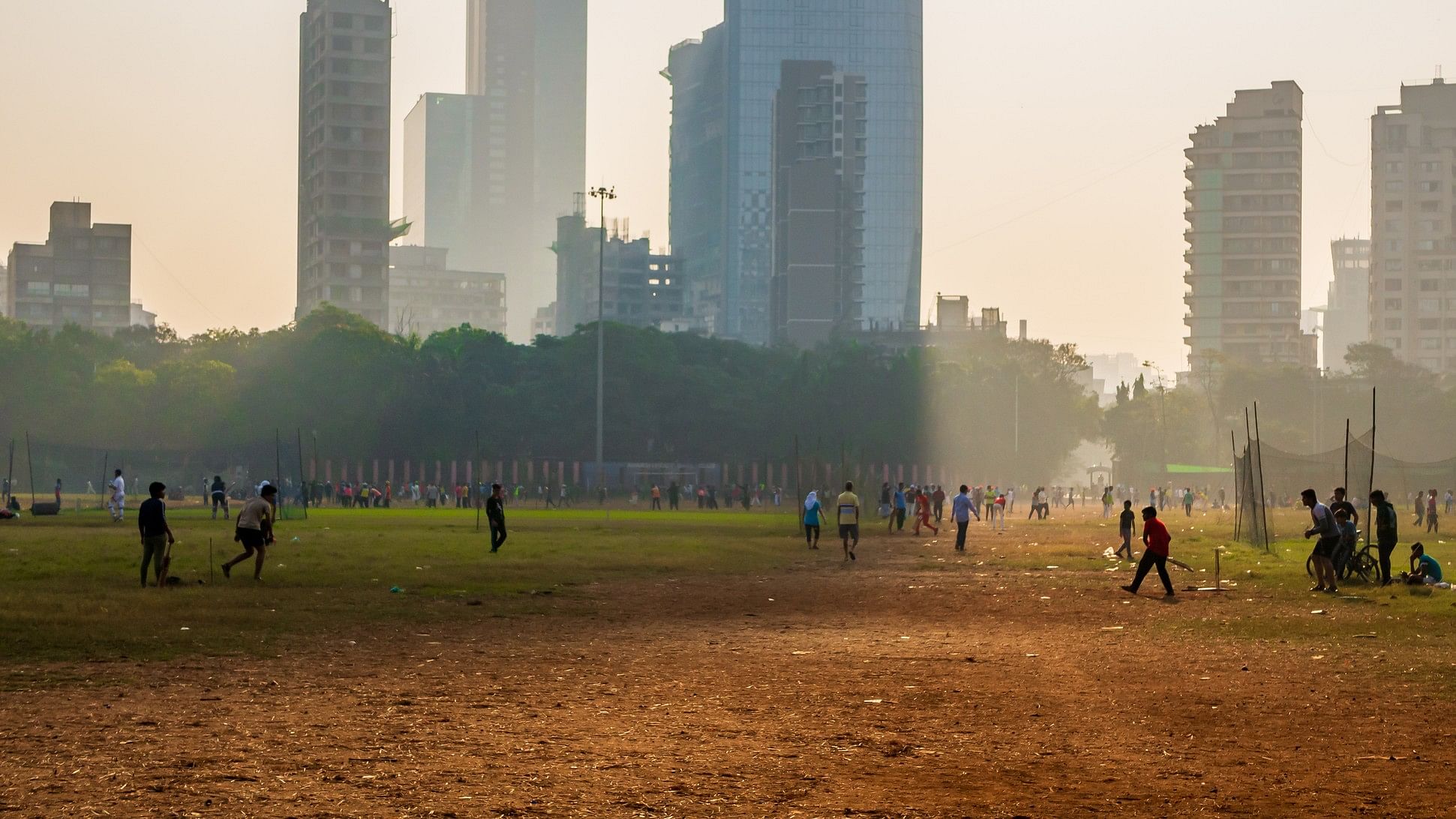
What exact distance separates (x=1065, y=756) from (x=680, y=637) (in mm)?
9170

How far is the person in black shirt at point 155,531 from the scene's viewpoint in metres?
26.1

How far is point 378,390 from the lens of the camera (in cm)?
11069

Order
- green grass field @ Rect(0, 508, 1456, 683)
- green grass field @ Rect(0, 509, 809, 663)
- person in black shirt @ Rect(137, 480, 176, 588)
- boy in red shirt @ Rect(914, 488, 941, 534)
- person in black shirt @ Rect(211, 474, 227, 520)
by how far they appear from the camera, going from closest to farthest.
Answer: green grass field @ Rect(0, 509, 809, 663), green grass field @ Rect(0, 508, 1456, 683), person in black shirt @ Rect(137, 480, 176, 588), boy in red shirt @ Rect(914, 488, 941, 534), person in black shirt @ Rect(211, 474, 227, 520)

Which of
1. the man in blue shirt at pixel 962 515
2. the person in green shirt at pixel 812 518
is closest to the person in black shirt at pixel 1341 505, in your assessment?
the man in blue shirt at pixel 962 515

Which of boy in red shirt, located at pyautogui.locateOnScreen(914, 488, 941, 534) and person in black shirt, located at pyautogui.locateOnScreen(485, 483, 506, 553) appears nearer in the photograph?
person in black shirt, located at pyautogui.locateOnScreen(485, 483, 506, 553)

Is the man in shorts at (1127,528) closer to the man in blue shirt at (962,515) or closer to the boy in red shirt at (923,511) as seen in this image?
the man in blue shirt at (962,515)

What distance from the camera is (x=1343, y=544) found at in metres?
28.7

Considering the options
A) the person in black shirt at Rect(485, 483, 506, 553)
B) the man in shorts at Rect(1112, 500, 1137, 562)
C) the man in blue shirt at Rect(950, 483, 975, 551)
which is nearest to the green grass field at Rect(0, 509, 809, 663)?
the person in black shirt at Rect(485, 483, 506, 553)

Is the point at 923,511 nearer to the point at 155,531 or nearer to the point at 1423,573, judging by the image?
the point at 1423,573

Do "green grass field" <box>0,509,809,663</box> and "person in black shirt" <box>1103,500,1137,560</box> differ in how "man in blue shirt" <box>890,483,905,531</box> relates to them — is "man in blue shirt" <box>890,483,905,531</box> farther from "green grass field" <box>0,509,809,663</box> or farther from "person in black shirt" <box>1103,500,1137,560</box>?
"person in black shirt" <box>1103,500,1137,560</box>

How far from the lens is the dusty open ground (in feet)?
34.7

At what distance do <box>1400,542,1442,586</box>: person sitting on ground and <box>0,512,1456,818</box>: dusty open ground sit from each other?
14.9 feet

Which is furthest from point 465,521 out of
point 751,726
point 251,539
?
point 751,726

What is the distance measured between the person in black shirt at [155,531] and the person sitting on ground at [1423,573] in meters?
20.2
